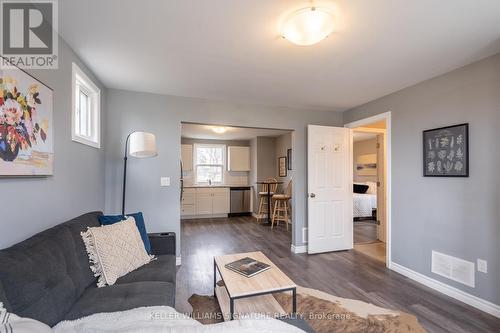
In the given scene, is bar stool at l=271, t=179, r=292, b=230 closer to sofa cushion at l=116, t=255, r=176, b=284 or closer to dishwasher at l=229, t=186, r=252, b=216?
dishwasher at l=229, t=186, r=252, b=216

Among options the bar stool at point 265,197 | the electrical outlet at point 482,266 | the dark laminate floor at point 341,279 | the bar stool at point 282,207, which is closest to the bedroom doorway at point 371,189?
the dark laminate floor at point 341,279

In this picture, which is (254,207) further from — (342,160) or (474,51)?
(474,51)

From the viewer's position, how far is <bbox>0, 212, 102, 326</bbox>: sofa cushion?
106 cm

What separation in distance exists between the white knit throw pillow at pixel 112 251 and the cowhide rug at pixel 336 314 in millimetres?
738

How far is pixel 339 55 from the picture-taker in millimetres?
2229

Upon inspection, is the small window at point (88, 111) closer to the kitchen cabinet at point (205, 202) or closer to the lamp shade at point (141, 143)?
the lamp shade at point (141, 143)

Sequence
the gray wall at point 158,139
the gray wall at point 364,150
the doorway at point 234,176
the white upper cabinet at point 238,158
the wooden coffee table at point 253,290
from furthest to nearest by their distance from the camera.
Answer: the gray wall at point 364,150 < the white upper cabinet at point 238,158 < the doorway at point 234,176 < the gray wall at point 158,139 < the wooden coffee table at point 253,290

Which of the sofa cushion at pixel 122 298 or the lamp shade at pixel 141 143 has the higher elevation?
the lamp shade at pixel 141 143

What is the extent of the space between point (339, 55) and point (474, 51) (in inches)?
46.7

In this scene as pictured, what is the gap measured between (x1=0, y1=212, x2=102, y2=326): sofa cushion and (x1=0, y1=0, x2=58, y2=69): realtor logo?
3.31 ft

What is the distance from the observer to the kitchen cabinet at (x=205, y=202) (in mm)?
6625

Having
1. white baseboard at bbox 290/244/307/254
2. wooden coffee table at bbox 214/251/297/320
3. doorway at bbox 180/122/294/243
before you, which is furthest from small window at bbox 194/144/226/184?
wooden coffee table at bbox 214/251/297/320

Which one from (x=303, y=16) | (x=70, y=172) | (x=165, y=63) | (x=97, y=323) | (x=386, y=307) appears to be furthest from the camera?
(x=165, y=63)

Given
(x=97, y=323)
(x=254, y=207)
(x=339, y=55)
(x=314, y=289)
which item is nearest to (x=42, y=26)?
Result: (x=97, y=323)
